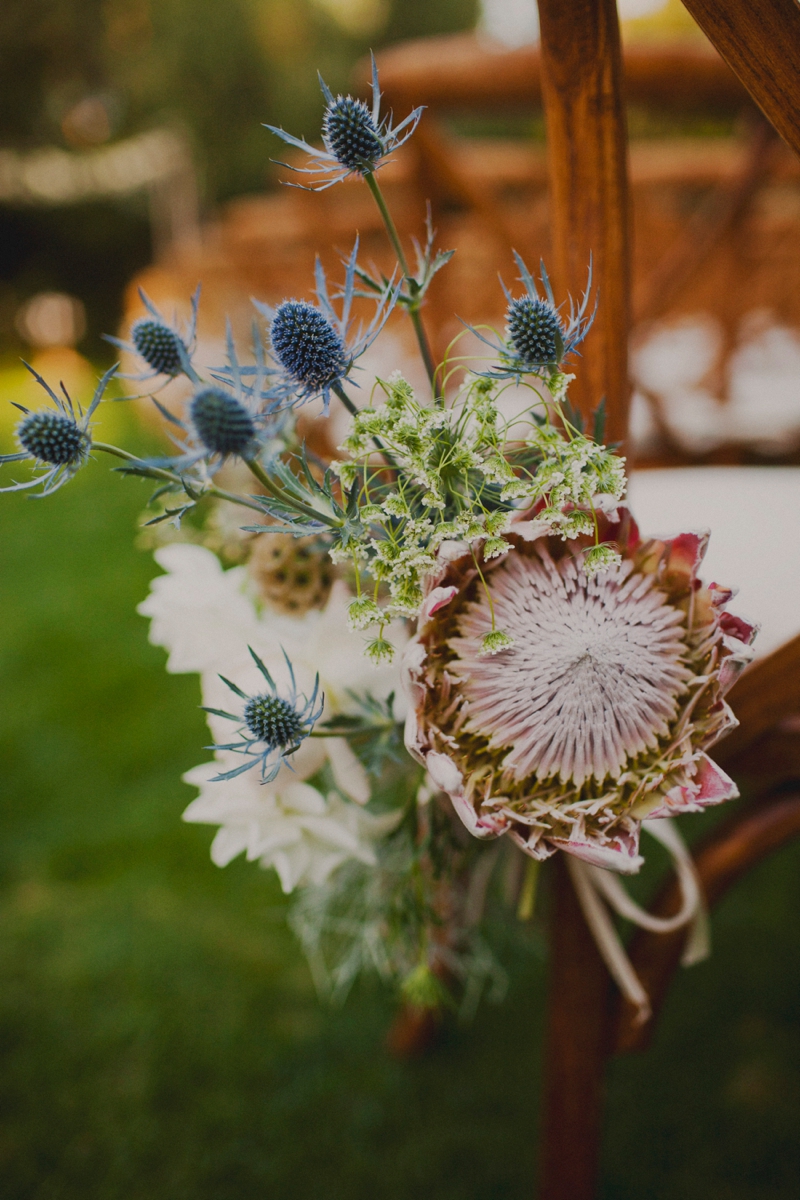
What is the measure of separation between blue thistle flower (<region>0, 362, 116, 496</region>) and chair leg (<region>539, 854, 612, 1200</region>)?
1.75 feet

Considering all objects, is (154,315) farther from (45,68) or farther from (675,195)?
(45,68)

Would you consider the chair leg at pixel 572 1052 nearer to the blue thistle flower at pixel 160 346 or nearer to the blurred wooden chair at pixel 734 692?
the blurred wooden chair at pixel 734 692

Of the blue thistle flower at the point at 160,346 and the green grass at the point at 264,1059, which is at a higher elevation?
the blue thistle flower at the point at 160,346

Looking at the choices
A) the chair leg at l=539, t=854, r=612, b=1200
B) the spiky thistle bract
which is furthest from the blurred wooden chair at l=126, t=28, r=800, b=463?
the chair leg at l=539, t=854, r=612, b=1200

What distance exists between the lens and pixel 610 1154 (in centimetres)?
119

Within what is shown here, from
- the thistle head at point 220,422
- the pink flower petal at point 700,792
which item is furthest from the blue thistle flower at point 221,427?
the pink flower petal at point 700,792

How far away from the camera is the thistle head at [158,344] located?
0.47 meters

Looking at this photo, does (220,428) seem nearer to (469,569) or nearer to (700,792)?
(469,569)

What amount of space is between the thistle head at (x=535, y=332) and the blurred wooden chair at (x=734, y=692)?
5.8 inches

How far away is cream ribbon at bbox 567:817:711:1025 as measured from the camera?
714mm

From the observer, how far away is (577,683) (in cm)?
50

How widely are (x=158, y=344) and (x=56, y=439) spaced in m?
0.08

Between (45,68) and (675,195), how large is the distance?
1023 centimetres

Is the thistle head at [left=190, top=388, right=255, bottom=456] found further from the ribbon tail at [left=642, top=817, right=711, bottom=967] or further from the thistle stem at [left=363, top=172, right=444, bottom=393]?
the ribbon tail at [left=642, top=817, right=711, bottom=967]
